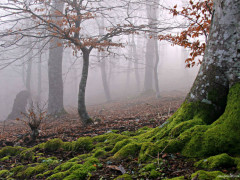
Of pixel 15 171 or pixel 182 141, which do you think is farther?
pixel 15 171

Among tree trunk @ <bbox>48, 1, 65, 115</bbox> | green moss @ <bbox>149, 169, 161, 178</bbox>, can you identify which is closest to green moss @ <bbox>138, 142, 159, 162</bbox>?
green moss @ <bbox>149, 169, 161, 178</bbox>

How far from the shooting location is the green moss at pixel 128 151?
332cm

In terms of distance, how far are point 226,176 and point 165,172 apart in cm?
77

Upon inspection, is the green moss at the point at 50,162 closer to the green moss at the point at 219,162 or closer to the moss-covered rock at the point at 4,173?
the moss-covered rock at the point at 4,173

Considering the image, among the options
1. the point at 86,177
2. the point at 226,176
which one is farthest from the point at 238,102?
the point at 86,177

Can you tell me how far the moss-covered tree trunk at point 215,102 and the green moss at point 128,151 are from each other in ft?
1.35

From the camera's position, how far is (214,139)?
273cm

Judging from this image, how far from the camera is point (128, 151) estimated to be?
11.1 feet

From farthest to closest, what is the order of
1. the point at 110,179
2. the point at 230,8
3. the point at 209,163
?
the point at 230,8
the point at 110,179
the point at 209,163

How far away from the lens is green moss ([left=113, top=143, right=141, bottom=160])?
3.32 metres

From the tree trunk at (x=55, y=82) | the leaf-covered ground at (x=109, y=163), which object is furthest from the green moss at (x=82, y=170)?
the tree trunk at (x=55, y=82)

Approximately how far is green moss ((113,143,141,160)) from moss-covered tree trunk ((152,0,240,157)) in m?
0.41

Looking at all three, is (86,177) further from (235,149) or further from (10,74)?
(10,74)

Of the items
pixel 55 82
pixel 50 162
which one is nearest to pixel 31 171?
pixel 50 162
